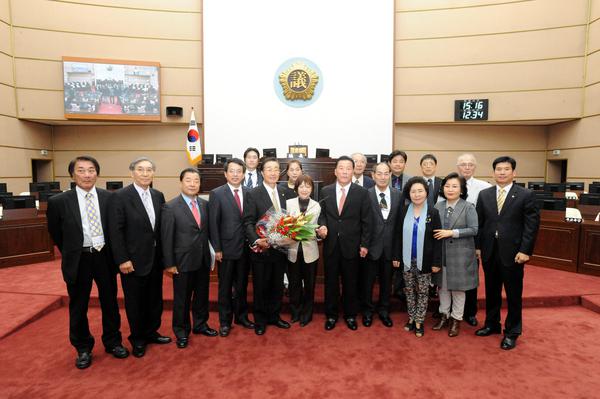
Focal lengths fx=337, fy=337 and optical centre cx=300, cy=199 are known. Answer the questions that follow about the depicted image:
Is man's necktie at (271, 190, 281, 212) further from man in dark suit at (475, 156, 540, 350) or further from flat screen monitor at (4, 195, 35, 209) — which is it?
flat screen monitor at (4, 195, 35, 209)

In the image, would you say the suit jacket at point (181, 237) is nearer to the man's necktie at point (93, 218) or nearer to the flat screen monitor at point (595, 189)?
the man's necktie at point (93, 218)

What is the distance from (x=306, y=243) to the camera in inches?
109

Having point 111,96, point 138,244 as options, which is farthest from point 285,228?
point 111,96

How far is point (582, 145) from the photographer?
286 inches

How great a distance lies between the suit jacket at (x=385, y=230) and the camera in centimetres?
278

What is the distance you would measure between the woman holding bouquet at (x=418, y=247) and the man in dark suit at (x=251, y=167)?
A: 1922 millimetres

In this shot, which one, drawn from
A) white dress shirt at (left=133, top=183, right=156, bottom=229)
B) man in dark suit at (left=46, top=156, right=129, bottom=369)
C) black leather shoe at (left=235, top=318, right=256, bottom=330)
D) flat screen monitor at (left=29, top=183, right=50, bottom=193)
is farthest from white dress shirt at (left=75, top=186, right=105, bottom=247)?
flat screen monitor at (left=29, top=183, right=50, bottom=193)

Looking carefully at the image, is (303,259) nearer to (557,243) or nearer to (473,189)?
(473,189)

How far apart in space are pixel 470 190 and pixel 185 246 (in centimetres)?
268

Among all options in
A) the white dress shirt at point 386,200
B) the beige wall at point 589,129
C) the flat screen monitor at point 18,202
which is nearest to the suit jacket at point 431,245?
the white dress shirt at point 386,200

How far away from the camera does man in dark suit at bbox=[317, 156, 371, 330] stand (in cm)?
275

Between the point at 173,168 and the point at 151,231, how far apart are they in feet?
21.0

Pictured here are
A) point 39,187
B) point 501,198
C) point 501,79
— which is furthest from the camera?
point 501,79

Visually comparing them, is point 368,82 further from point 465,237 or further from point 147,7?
point 465,237
